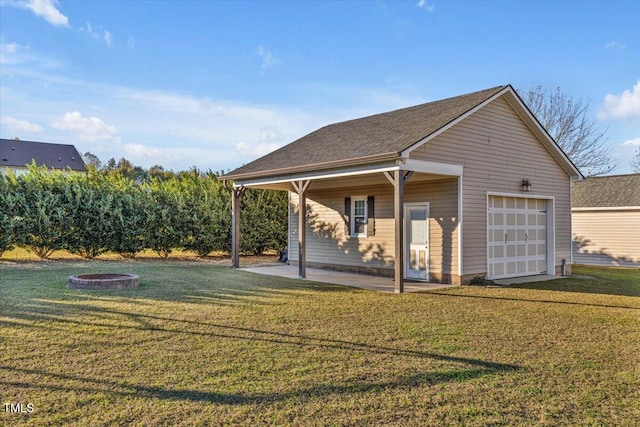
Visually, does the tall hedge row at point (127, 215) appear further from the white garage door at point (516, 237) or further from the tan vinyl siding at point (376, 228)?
the white garage door at point (516, 237)

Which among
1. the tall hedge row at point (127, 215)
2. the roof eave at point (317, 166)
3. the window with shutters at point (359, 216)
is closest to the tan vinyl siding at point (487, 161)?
the roof eave at point (317, 166)

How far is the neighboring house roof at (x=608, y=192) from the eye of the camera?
1788 cm

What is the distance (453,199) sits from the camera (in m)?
10.9

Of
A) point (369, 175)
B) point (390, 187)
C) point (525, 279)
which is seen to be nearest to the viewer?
point (369, 175)

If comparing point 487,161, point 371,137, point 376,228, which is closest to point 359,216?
point 376,228

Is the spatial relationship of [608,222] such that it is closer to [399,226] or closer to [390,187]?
[390,187]

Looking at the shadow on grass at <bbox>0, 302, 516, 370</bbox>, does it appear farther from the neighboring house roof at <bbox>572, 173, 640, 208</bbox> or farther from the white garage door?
the neighboring house roof at <bbox>572, 173, 640, 208</bbox>

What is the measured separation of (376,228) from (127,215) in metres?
8.53

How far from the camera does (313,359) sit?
15.6 ft

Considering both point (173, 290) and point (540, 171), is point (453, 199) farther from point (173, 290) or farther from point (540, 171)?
point (173, 290)

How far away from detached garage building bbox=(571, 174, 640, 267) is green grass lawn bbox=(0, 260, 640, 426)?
Result: 433 inches

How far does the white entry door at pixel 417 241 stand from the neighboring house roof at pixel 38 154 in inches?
1640

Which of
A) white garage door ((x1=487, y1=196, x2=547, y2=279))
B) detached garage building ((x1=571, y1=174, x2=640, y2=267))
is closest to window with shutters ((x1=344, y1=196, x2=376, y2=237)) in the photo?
white garage door ((x1=487, y1=196, x2=547, y2=279))

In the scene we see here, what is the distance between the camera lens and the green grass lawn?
3457 mm
